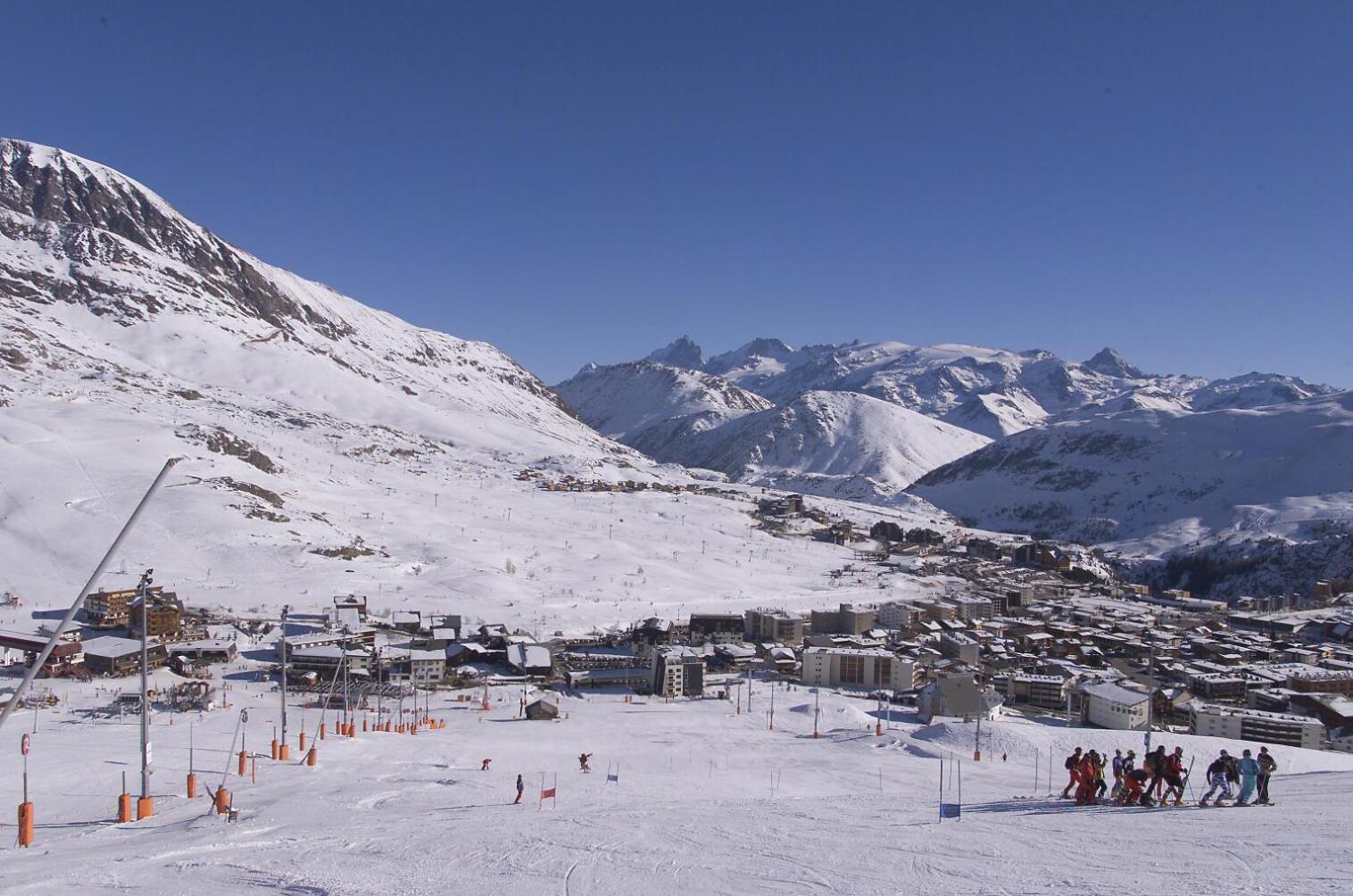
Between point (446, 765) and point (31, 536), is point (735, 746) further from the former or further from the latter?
point (31, 536)

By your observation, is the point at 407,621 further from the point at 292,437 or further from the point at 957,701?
the point at 292,437

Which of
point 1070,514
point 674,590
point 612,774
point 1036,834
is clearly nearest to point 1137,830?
point 1036,834

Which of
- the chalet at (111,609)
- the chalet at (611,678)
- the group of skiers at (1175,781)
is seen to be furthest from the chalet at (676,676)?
the chalet at (111,609)

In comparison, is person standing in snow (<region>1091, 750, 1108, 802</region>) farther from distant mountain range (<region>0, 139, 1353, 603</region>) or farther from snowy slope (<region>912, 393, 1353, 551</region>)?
snowy slope (<region>912, 393, 1353, 551</region>)

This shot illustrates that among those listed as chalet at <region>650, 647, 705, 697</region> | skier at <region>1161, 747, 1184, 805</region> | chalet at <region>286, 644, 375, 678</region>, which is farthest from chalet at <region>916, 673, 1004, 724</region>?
chalet at <region>286, 644, 375, 678</region>

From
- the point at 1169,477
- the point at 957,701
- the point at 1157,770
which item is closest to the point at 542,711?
the point at 957,701

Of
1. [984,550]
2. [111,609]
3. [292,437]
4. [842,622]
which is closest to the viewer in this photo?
[111,609]

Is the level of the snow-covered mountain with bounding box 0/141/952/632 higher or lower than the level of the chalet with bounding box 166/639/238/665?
higher

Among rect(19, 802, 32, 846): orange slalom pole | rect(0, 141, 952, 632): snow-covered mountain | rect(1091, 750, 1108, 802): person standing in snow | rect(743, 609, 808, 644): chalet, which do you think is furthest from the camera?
rect(0, 141, 952, 632): snow-covered mountain
